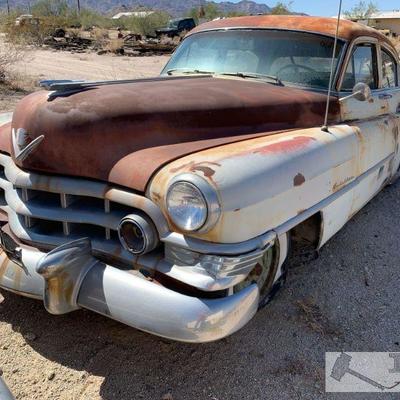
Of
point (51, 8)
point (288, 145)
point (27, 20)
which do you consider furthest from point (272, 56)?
point (51, 8)

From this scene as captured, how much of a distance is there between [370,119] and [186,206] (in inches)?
96.6

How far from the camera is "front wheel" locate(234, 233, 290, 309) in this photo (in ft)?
9.15

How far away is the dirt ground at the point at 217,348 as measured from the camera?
249 centimetres

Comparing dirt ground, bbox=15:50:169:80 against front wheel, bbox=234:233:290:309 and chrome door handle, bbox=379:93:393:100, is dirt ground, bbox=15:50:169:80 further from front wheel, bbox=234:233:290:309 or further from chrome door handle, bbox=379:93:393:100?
front wheel, bbox=234:233:290:309

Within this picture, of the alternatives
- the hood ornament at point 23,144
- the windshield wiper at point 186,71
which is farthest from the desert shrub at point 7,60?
the hood ornament at point 23,144

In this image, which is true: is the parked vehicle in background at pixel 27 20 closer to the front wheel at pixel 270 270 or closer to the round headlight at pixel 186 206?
the front wheel at pixel 270 270

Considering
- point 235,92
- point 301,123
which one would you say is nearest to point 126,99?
point 235,92

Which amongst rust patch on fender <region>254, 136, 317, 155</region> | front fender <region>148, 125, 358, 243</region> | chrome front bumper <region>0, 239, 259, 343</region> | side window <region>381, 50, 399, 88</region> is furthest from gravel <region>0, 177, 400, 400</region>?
side window <region>381, 50, 399, 88</region>

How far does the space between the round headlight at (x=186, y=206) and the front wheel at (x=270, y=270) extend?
647 mm

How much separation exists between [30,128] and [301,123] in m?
1.83

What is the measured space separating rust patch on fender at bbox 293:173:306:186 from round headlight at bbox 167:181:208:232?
64 cm

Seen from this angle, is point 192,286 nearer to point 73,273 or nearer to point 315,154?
point 73,273

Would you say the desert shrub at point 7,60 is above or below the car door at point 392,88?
below

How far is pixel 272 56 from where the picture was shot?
Answer: 395 cm
